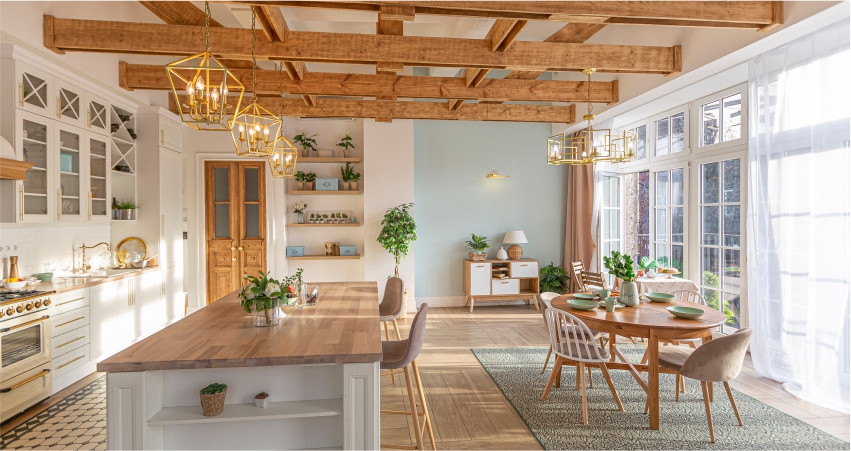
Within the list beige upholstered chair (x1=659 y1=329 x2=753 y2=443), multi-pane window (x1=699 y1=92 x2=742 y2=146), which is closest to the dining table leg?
beige upholstered chair (x1=659 y1=329 x2=753 y2=443)

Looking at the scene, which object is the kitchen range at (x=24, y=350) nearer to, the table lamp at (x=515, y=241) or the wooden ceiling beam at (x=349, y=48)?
the wooden ceiling beam at (x=349, y=48)

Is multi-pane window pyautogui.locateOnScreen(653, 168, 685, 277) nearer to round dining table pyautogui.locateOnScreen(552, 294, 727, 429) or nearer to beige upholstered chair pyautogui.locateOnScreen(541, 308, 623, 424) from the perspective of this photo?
round dining table pyautogui.locateOnScreen(552, 294, 727, 429)

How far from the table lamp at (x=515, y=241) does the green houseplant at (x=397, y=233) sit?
1.45 metres

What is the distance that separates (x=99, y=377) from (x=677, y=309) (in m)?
4.95

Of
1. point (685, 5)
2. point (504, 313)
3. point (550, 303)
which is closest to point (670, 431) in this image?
point (550, 303)

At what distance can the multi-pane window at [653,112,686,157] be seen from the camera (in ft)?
18.2

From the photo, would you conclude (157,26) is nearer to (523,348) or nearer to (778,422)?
(523,348)

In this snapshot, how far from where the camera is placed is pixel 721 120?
490 centimetres

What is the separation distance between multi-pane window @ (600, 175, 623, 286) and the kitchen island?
208 inches

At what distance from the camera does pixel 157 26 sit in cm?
355

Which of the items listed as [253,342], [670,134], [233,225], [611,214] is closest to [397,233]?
[233,225]

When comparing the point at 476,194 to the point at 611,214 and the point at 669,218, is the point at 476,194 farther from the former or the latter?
the point at 669,218

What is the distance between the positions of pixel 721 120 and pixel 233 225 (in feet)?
21.2

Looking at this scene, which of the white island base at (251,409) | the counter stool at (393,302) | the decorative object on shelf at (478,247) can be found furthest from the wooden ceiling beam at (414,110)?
the white island base at (251,409)
